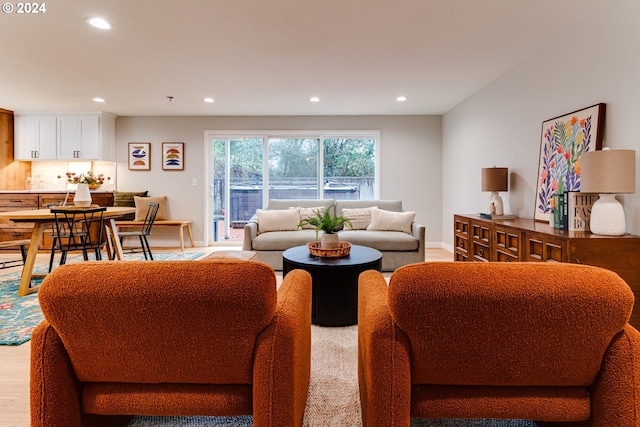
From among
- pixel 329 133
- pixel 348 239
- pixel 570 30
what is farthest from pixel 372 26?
pixel 329 133

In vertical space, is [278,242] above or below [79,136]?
below

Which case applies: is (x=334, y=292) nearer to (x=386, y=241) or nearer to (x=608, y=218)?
(x=386, y=241)

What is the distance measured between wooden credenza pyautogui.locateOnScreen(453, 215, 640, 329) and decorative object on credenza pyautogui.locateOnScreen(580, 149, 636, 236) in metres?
0.09

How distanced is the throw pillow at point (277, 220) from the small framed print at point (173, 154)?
253cm

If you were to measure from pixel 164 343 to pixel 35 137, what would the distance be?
6.88 meters

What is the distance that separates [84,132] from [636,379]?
729 centimetres

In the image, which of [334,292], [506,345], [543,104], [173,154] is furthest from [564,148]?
[173,154]

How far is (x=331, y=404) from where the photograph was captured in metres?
1.69

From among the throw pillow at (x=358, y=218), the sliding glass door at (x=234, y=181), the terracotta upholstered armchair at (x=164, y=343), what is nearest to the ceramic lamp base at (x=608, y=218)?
the terracotta upholstered armchair at (x=164, y=343)

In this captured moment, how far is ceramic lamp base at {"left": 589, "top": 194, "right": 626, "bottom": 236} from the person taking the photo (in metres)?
2.23

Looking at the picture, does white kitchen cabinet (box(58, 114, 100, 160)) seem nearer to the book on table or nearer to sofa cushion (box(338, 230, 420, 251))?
sofa cushion (box(338, 230, 420, 251))

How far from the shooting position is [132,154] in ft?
20.9

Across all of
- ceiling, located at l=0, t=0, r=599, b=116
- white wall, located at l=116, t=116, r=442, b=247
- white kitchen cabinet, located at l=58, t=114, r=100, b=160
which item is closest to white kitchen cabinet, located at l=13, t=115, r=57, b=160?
white kitchen cabinet, located at l=58, t=114, r=100, b=160

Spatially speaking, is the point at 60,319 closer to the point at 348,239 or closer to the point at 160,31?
the point at 160,31
